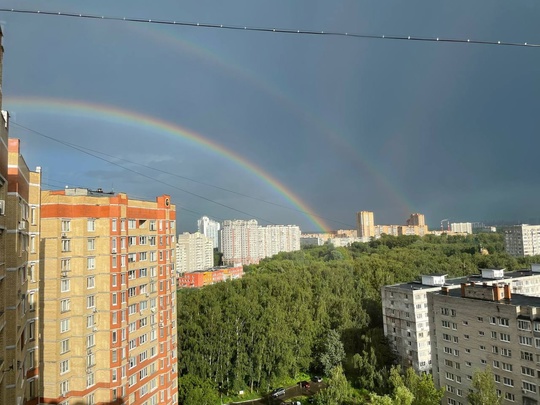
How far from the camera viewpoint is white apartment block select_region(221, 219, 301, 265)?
60969 mm

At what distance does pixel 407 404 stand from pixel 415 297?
6.93m

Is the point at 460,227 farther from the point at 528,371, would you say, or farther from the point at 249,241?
the point at 528,371

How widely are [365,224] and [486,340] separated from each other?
65923 millimetres

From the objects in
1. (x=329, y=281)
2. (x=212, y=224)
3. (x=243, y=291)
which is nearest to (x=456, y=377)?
(x=243, y=291)

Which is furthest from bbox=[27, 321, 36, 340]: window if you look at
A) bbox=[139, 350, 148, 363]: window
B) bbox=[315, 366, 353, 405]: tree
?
bbox=[315, 366, 353, 405]: tree

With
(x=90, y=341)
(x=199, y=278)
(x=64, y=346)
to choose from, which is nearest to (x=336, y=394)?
(x=90, y=341)

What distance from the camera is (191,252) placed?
176 ft

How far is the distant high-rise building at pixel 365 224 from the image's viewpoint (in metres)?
76.6

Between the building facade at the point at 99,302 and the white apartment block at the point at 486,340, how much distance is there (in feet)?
30.7

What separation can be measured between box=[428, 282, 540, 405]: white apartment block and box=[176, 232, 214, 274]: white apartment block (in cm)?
4144

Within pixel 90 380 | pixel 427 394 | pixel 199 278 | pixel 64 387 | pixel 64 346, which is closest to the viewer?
pixel 64 387

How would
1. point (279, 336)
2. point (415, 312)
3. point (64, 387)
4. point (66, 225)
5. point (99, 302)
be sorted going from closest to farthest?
point (64, 387) < point (66, 225) < point (99, 302) < point (415, 312) < point (279, 336)

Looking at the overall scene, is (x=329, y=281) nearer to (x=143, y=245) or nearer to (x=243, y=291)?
(x=243, y=291)

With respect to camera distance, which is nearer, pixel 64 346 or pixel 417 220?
pixel 64 346
